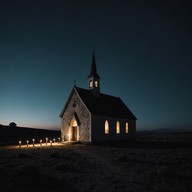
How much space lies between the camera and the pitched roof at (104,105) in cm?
3070

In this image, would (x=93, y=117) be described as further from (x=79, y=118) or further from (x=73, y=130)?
(x=73, y=130)

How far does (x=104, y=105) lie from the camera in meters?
33.9

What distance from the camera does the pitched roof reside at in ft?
101

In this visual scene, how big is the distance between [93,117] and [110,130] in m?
4.75

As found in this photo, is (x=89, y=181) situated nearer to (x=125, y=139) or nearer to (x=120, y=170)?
(x=120, y=170)

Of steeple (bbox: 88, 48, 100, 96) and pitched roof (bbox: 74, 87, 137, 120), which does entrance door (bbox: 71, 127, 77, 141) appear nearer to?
pitched roof (bbox: 74, 87, 137, 120)

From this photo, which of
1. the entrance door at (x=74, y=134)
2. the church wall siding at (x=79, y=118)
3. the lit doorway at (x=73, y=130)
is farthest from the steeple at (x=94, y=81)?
the entrance door at (x=74, y=134)

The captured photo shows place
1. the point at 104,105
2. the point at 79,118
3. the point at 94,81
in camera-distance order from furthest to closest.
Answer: the point at 104,105 < the point at 94,81 < the point at 79,118

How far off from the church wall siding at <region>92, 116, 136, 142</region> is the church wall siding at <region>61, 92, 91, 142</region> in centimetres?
93

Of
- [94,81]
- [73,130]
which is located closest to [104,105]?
[94,81]

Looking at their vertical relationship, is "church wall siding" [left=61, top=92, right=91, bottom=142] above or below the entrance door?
above

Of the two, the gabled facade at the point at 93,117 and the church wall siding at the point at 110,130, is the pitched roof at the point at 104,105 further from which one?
the church wall siding at the point at 110,130

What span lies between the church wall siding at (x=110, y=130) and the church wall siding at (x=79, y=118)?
933 mm

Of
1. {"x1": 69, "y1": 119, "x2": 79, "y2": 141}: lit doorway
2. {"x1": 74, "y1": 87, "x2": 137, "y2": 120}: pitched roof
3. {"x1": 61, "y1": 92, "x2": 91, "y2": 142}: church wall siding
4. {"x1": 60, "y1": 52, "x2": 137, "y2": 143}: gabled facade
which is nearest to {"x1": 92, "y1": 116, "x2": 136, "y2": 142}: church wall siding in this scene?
{"x1": 60, "y1": 52, "x2": 137, "y2": 143}: gabled facade
